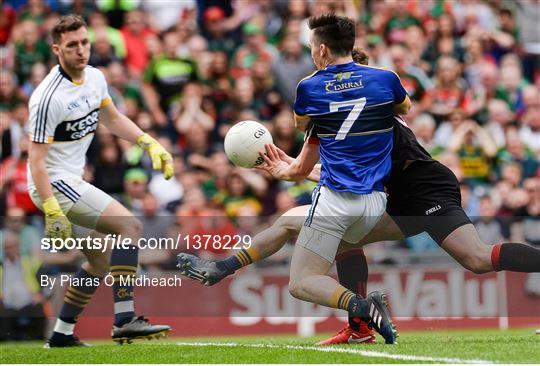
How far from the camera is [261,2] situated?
17.1 meters

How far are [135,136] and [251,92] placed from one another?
5.66 metres

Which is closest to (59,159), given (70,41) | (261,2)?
(70,41)

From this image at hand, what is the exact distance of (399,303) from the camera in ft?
42.6

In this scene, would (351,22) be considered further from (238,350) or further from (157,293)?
(157,293)

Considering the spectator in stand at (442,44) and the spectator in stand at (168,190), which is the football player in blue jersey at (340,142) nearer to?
the spectator in stand at (168,190)

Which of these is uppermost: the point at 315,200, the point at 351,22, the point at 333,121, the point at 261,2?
the point at 261,2

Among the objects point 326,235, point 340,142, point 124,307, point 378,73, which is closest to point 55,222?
point 124,307

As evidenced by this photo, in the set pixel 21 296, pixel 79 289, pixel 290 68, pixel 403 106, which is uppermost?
pixel 290 68

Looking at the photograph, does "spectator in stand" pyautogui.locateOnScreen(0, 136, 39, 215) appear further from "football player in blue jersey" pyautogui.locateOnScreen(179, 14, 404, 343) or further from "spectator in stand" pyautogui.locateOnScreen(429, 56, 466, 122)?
"football player in blue jersey" pyautogui.locateOnScreen(179, 14, 404, 343)

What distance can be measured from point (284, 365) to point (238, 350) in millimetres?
1155

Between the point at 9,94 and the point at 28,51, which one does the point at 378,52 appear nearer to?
the point at 28,51

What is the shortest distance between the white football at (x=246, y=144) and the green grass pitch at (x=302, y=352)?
4.72 ft

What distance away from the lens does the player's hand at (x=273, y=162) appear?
346 inches

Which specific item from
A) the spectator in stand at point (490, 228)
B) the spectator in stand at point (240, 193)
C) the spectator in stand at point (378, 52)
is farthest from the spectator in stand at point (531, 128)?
the spectator in stand at point (240, 193)
